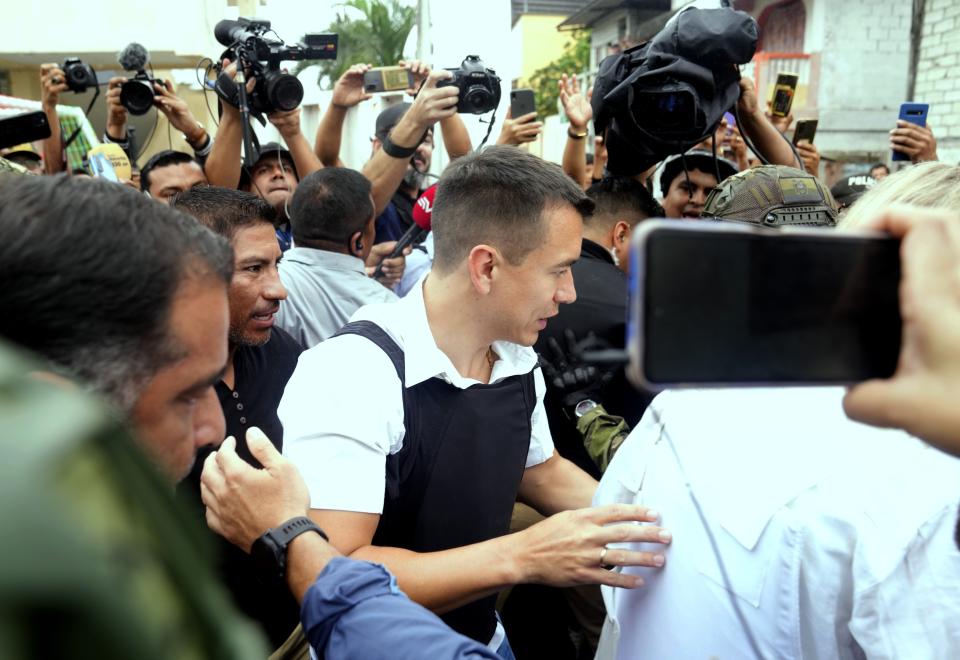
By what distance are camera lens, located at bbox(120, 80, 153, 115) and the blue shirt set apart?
3.83 metres

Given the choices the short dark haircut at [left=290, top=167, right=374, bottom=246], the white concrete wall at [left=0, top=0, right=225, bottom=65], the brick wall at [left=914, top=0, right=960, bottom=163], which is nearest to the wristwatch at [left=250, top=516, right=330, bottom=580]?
the short dark haircut at [left=290, top=167, right=374, bottom=246]

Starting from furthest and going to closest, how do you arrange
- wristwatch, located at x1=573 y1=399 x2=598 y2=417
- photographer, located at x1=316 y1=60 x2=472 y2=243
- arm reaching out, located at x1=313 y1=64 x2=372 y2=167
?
1. arm reaching out, located at x1=313 y1=64 x2=372 y2=167
2. photographer, located at x1=316 y1=60 x2=472 y2=243
3. wristwatch, located at x1=573 y1=399 x2=598 y2=417

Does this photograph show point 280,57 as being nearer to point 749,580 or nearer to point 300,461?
point 300,461

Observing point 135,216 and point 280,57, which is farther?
point 280,57

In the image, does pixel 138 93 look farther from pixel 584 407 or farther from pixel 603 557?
pixel 603 557

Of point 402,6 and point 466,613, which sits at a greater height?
point 402,6

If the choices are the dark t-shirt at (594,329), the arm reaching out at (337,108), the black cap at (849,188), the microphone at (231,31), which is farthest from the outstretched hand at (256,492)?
the black cap at (849,188)

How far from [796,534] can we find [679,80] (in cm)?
215

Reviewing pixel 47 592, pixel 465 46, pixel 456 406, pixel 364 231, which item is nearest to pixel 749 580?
pixel 456 406

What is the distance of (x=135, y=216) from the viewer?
970mm

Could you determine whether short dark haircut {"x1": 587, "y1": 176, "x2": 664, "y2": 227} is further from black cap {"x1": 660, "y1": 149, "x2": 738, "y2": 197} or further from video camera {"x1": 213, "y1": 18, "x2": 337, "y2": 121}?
video camera {"x1": 213, "y1": 18, "x2": 337, "y2": 121}

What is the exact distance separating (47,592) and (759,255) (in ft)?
1.81

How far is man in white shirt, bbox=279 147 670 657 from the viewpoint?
5.13ft

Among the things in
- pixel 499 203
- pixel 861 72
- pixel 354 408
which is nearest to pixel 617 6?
pixel 861 72
